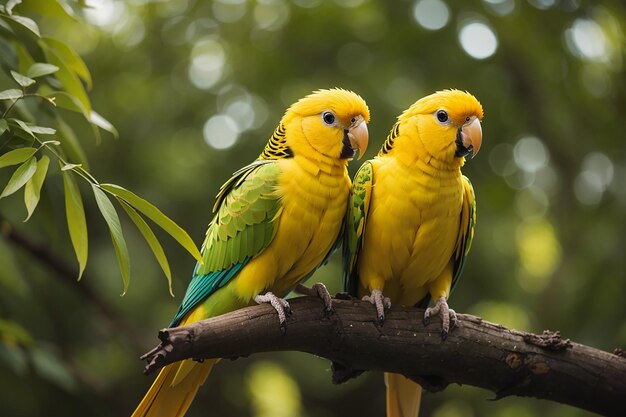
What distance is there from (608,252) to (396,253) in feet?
8.34

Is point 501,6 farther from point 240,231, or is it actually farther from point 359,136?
point 240,231

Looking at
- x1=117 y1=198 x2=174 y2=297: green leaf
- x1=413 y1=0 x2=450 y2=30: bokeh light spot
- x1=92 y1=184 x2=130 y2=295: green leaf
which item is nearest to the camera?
x1=92 y1=184 x2=130 y2=295: green leaf

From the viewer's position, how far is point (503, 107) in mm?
6484

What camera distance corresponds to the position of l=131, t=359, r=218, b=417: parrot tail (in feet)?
10.2

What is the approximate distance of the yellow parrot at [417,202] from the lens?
3330mm

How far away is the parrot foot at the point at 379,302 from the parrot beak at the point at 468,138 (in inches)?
30.1

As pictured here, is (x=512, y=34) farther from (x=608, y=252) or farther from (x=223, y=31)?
(x=223, y=31)

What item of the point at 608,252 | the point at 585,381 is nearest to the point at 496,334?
the point at 585,381

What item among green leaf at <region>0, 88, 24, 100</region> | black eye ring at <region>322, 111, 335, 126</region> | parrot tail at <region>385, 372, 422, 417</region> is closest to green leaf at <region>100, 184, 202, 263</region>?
green leaf at <region>0, 88, 24, 100</region>

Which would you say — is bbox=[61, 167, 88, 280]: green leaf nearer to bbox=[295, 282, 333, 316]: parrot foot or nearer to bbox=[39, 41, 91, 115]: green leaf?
bbox=[39, 41, 91, 115]: green leaf

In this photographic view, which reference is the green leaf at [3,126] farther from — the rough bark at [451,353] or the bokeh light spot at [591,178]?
the bokeh light spot at [591,178]

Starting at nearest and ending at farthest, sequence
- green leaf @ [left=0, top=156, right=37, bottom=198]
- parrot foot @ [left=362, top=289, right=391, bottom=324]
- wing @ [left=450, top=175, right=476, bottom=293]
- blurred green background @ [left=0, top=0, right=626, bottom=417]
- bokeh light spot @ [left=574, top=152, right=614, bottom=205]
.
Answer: green leaf @ [left=0, top=156, right=37, bottom=198] < parrot foot @ [left=362, top=289, right=391, bottom=324] < wing @ [left=450, top=175, right=476, bottom=293] < blurred green background @ [left=0, top=0, right=626, bottom=417] < bokeh light spot @ [left=574, top=152, right=614, bottom=205]

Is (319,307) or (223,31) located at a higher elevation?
(223,31)

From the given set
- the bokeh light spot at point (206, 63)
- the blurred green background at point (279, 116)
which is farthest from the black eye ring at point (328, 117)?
the bokeh light spot at point (206, 63)
